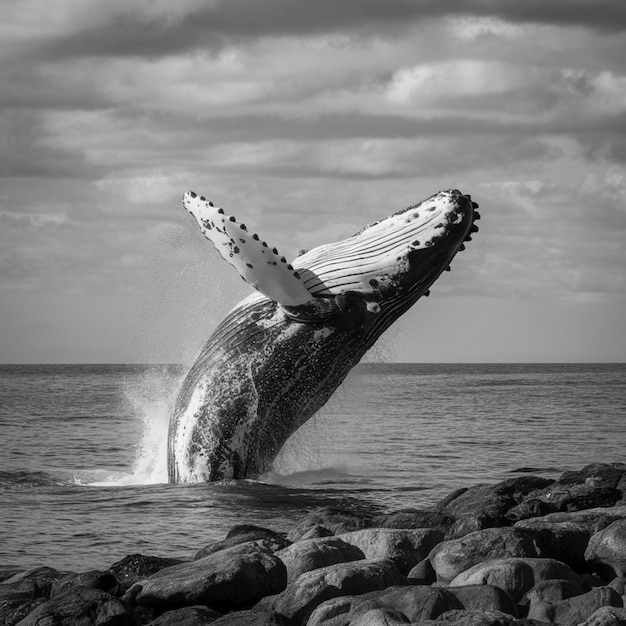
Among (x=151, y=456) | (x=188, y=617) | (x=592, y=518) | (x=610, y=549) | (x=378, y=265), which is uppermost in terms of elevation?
(x=378, y=265)

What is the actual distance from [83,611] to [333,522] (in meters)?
3.38

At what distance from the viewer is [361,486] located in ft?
48.8

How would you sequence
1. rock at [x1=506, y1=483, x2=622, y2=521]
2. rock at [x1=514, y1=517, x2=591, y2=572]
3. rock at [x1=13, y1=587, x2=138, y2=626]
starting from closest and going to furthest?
rock at [x1=13, y1=587, x2=138, y2=626]
rock at [x1=514, y1=517, x2=591, y2=572]
rock at [x1=506, y1=483, x2=622, y2=521]

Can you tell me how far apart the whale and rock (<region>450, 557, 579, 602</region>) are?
5079 millimetres

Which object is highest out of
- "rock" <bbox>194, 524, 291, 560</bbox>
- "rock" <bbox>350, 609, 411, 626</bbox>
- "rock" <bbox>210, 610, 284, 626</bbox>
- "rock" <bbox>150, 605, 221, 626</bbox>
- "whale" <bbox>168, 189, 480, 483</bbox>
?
"whale" <bbox>168, 189, 480, 483</bbox>

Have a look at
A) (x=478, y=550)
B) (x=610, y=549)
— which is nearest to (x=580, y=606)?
(x=478, y=550)

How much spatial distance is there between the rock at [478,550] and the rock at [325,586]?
0.58 m

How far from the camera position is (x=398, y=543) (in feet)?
29.7

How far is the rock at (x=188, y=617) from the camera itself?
7480 millimetres

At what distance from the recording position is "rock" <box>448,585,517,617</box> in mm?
7234

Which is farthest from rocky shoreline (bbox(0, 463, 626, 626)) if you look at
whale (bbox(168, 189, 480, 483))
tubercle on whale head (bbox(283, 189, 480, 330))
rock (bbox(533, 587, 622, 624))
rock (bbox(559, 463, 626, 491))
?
tubercle on whale head (bbox(283, 189, 480, 330))

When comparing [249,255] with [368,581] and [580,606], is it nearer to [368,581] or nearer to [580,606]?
[368,581]

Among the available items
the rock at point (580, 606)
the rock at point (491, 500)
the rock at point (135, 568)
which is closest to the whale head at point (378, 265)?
the rock at point (491, 500)

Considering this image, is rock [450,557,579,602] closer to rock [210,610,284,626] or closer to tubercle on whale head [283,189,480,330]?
rock [210,610,284,626]
